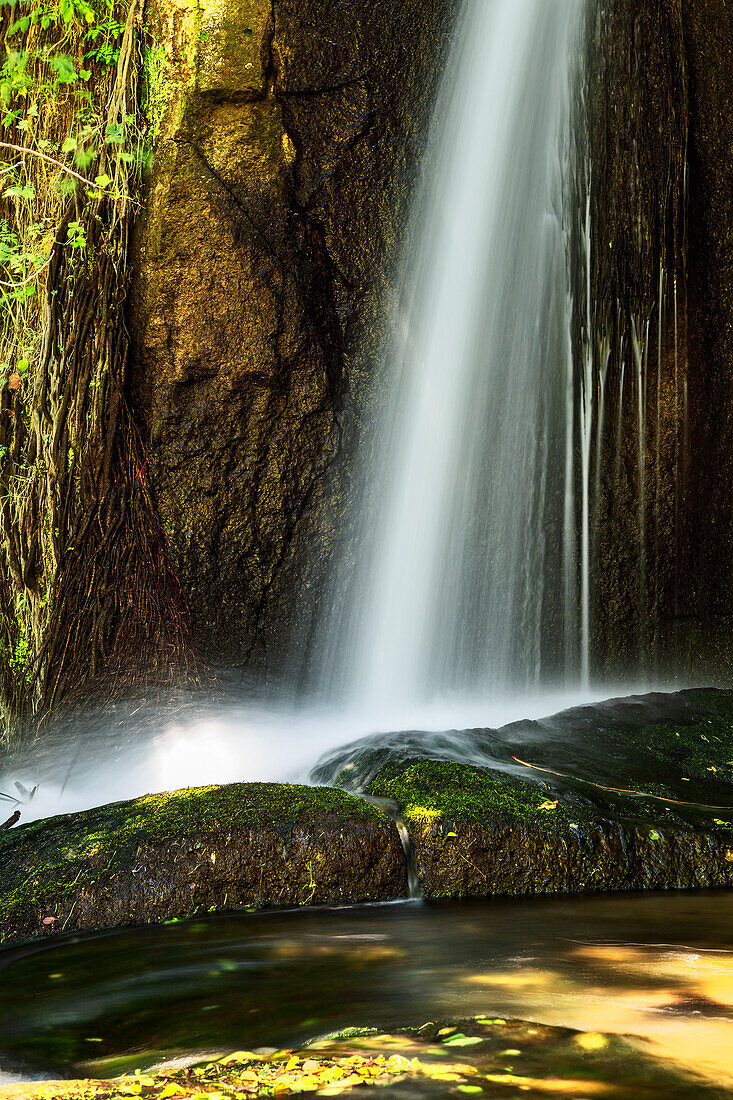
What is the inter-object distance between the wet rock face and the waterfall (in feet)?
1.02

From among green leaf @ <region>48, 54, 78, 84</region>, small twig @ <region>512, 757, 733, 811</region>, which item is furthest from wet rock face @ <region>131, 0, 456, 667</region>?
small twig @ <region>512, 757, 733, 811</region>

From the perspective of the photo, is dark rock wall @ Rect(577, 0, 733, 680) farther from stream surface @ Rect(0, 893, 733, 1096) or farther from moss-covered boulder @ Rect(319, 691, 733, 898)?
stream surface @ Rect(0, 893, 733, 1096)

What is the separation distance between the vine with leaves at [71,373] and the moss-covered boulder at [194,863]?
2420 millimetres

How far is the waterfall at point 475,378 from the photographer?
6883 millimetres

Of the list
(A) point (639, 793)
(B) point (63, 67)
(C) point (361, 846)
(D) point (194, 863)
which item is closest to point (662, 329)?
(A) point (639, 793)

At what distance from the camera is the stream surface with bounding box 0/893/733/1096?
1.99m

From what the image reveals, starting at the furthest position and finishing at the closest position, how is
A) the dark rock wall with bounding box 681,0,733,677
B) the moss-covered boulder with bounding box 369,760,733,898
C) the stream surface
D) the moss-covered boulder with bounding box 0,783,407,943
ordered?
1. the dark rock wall with bounding box 681,0,733,677
2. the moss-covered boulder with bounding box 369,760,733,898
3. the moss-covered boulder with bounding box 0,783,407,943
4. the stream surface

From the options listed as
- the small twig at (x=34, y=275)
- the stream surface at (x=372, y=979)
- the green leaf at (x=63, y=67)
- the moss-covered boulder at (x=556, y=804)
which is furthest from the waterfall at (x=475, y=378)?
the stream surface at (x=372, y=979)

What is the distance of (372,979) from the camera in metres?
2.43

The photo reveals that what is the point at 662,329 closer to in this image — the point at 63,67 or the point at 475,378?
the point at 475,378

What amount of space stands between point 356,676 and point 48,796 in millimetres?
2466

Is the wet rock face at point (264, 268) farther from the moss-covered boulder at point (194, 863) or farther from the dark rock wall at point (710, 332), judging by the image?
the moss-covered boulder at point (194, 863)

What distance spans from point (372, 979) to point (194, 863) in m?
0.99

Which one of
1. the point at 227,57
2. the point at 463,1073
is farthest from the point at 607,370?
the point at 463,1073
